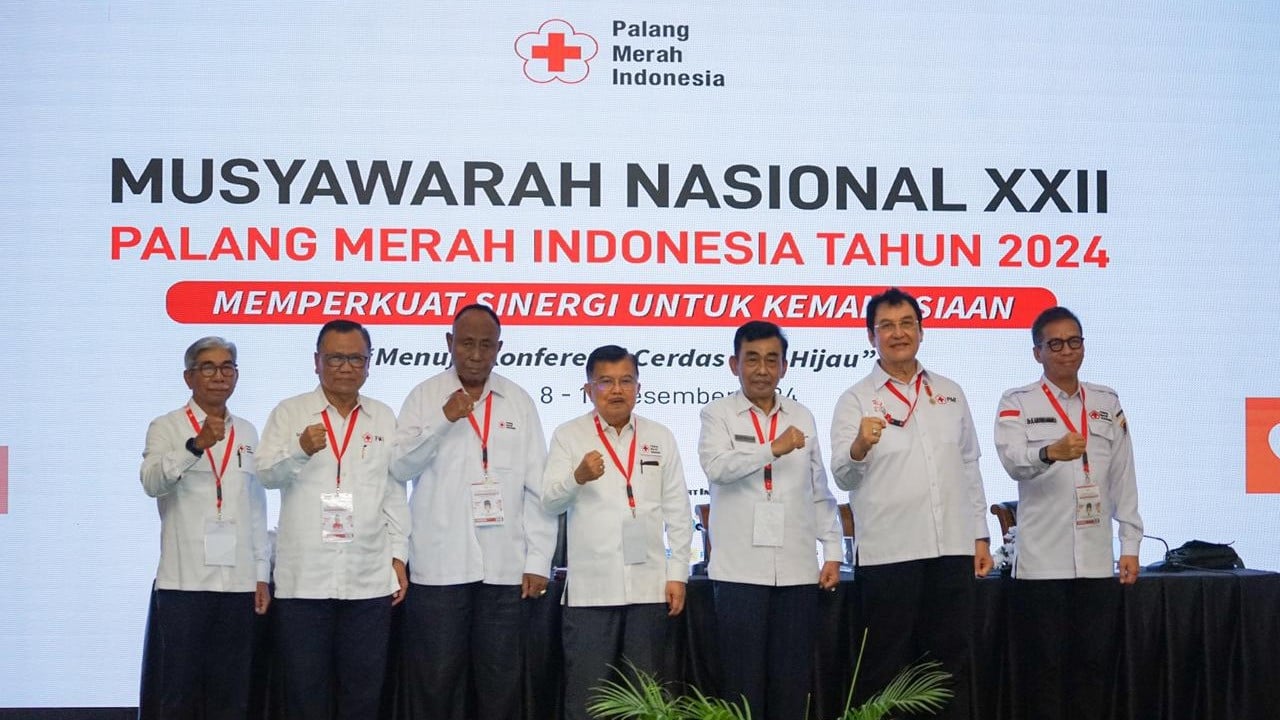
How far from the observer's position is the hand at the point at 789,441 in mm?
3607

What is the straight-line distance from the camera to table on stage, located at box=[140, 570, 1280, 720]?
4066mm

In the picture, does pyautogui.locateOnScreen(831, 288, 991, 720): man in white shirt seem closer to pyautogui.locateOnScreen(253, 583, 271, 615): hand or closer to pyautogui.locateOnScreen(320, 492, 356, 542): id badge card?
pyautogui.locateOnScreen(320, 492, 356, 542): id badge card

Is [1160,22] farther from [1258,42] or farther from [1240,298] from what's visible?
[1240,298]

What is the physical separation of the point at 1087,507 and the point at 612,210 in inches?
93.1

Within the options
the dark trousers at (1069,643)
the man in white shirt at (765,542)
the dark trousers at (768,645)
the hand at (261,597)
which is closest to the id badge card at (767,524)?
the man in white shirt at (765,542)

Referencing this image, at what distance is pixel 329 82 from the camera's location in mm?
5160

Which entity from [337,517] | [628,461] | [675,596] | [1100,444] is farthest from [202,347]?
[1100,444]

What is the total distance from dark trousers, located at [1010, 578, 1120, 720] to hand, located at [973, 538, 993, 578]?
10.1 inches

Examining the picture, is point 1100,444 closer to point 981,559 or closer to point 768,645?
point 981,559

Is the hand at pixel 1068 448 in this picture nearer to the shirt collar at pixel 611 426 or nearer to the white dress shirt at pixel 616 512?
the white dress shirt at pixel 616 512

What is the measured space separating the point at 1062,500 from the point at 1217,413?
74.0 inches

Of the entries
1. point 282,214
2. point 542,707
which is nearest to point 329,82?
point 282,214

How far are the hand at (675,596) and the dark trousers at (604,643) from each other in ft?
0.18

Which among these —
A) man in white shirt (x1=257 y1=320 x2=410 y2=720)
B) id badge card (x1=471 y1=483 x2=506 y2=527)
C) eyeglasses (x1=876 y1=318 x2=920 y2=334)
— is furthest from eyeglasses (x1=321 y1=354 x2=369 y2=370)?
eyeglasses (x1=876 y1=318 x2=920 y2=334)
